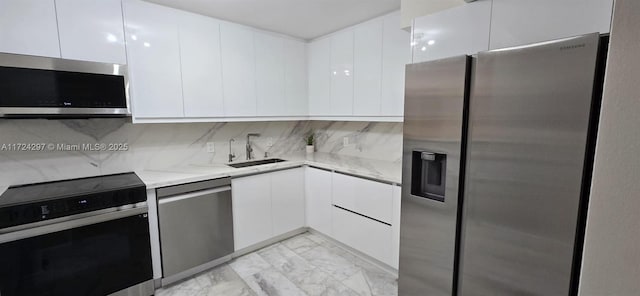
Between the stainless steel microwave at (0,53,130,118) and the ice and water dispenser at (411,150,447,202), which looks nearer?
the ice and water dispenser at (411,150,447,202)

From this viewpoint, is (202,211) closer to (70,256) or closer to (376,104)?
(70,256)

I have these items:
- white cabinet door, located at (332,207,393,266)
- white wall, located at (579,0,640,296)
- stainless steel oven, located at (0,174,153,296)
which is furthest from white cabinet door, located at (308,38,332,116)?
white wall, located at (579,0,640,296)

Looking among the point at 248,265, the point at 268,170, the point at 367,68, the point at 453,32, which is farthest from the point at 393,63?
the point at 248,265

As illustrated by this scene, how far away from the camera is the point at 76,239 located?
1796 millimetres

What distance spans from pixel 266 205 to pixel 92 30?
1.97m

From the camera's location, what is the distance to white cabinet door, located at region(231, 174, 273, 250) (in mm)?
2570

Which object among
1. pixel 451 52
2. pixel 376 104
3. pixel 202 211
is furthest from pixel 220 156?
pixel 451 52

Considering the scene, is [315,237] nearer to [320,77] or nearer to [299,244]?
[299,244]

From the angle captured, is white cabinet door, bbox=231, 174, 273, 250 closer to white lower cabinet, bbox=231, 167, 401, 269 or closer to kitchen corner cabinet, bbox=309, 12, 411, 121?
white lower cabinet, bbox=231, 167, 401, 269

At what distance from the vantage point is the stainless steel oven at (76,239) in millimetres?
1633

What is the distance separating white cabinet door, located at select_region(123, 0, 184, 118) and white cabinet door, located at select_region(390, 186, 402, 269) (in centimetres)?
198

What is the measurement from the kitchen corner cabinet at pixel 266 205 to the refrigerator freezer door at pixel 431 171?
1.50 metres

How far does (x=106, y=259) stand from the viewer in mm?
1919

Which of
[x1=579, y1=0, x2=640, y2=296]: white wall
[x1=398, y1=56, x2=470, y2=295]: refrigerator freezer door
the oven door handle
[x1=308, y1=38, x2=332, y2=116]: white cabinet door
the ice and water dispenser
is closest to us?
[x1=579, y1=0, x2=640, y2=296]: white wall
